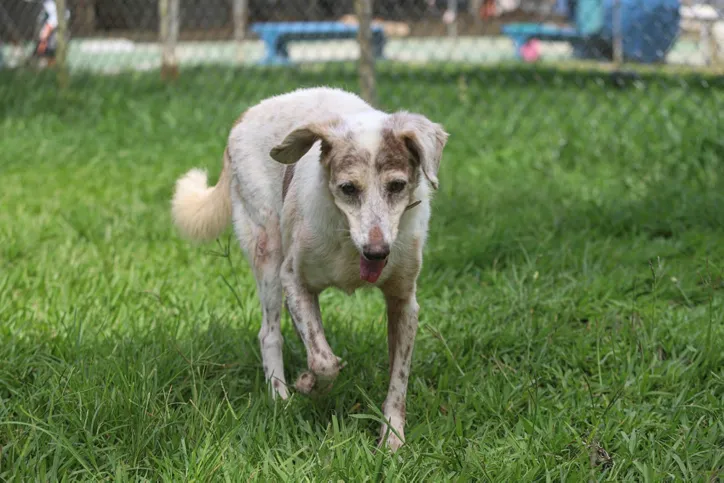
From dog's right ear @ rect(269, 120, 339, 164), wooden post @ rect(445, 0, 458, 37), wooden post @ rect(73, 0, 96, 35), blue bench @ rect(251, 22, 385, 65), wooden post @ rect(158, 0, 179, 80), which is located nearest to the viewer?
dog's right ear @ rect(269, 120, 339, 164)

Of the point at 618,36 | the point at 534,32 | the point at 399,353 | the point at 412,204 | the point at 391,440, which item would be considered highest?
the point at 412,204

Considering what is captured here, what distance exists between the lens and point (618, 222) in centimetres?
429

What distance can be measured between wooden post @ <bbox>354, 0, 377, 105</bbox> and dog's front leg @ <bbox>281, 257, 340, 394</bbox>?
3129 mm

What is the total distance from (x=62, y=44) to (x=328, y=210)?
6.26 metres

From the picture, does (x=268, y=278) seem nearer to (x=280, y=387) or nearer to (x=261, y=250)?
(x=261, y=250)

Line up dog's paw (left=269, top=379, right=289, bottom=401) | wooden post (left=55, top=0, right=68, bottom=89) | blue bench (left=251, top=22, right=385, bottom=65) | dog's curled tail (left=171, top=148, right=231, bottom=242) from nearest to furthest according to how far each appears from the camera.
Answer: dog's paw (left=269, top=379, right=289, bottom=401) < dog's curled tail (left=171, top=148, right=231, bottom=242) < wooden post (left=55, top=0, right=68, bottom=89) < blue bench (left=251, top=22, right=385, bottom=65)

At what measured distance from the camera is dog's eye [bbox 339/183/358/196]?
236 cm

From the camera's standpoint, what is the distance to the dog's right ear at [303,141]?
2.49m

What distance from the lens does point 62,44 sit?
26.3 ft

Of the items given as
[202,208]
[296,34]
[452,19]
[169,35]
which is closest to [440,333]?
[202,208]

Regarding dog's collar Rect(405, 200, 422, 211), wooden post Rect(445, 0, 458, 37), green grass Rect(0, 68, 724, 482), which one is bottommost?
wooden post Rect(445, 0, 458, 37)

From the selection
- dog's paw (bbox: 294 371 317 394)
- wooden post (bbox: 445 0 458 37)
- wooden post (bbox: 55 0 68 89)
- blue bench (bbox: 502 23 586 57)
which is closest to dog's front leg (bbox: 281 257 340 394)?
dog's paw (bbox: 294 371 317 394)

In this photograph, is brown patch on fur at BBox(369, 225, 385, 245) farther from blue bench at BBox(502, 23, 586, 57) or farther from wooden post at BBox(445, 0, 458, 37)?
wooden post at BBox(445, 0, 458, 37)

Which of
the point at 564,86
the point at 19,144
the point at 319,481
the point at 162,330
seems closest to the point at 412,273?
the point at 319,481
